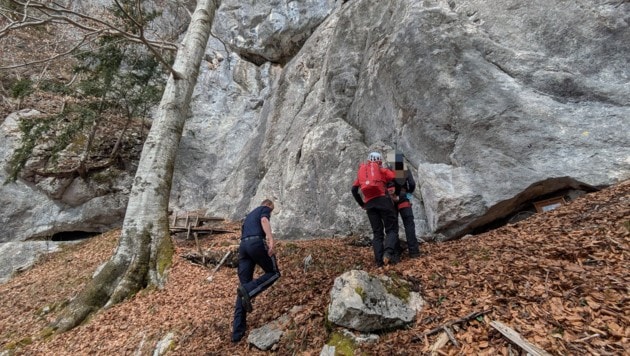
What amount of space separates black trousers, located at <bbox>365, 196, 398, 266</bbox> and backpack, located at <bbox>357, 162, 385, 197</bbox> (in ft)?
0.45

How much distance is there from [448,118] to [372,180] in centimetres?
334

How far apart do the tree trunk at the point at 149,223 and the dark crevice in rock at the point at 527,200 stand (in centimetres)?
644

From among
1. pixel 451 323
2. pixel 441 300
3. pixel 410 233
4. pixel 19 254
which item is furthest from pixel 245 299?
pixel 19 254

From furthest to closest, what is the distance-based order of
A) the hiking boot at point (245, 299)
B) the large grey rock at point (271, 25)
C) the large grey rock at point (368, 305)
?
the large grey rock at point (271, 25)
the hiking boot at point (245, 299)
the large grey rock at point (368, 305)

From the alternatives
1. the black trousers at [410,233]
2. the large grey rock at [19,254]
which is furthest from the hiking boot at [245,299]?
the large grey rock at [19,254]

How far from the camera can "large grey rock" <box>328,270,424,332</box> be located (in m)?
3.45

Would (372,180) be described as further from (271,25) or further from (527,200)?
(271,25)

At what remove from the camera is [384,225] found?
5.73m

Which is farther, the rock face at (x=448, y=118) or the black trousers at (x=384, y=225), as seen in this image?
the rock face at (x=448, y=118)

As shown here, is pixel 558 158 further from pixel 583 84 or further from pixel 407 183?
pixel 407 183

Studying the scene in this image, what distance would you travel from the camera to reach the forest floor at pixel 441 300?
2941 millimetres

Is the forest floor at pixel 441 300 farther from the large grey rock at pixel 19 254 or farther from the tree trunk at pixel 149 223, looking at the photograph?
the large grey rock at pixel 19 254

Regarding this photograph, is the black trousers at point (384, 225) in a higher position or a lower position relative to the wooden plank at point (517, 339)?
higher

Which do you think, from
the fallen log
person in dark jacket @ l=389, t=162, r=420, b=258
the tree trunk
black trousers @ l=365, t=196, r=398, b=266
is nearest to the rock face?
person in dark jacket @ l=389, t=162, r=420, b=258
